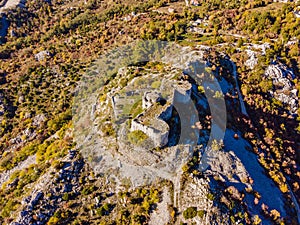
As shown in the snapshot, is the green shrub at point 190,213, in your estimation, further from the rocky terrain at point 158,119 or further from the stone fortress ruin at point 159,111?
the stone fortress ruin at point 159,111

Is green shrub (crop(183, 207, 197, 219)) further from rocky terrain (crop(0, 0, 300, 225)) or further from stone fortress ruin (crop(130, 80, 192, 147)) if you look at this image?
stone fortress ruin (crop(130, 80, 192, 147))

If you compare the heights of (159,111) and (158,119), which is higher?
(159,111)

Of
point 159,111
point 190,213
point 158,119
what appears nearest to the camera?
point 190,213

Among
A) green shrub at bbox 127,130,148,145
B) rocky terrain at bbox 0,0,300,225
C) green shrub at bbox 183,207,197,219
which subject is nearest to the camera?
green shrub at bbox 183,207,197,219

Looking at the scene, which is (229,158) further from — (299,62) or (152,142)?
(299,62)

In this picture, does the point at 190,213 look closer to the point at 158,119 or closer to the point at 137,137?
the point at 137,137

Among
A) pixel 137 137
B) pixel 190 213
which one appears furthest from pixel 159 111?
pixel 190 213

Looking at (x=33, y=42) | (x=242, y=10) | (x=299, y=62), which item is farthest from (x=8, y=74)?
(x=299, y=62)

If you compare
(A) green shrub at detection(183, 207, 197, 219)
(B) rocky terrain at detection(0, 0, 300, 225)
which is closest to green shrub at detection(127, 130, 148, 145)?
(B) rocky terrain at detection(0, 0, 300, 225)

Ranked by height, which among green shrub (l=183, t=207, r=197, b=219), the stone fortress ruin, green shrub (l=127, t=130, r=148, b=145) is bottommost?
green shrub (l=183, t=207, r=197, b=219)

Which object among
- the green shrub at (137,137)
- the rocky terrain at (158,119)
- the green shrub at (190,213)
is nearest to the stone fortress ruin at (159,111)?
the rocky terrain at (158,119)

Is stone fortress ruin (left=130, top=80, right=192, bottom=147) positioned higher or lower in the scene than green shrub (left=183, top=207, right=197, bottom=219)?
higher

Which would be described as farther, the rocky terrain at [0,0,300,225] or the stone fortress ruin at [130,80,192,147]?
the stone fortress ruin at [130,80,192,147]
